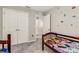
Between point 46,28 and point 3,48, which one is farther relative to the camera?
point 46,28

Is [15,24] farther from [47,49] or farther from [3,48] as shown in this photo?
[47,49]

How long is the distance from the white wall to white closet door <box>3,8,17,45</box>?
61cm

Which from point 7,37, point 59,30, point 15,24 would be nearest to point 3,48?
point 7,37

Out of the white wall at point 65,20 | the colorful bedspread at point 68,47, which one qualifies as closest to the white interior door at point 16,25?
the white wall at point 65,20

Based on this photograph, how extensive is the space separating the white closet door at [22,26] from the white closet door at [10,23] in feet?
0.22

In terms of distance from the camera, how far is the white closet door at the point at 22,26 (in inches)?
59.0

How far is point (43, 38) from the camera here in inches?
60.7

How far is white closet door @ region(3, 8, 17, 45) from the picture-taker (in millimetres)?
1411

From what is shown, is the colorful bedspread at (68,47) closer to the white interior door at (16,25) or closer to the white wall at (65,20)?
the white wall at (65,20)

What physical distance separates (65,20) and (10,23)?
2.79ft

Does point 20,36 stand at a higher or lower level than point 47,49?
higher

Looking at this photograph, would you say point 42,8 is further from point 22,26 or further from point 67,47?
→ point 67,47

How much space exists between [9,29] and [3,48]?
0.30 m
